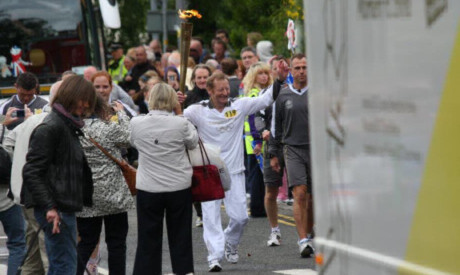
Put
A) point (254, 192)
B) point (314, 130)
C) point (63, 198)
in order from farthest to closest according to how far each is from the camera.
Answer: point (254, 192) < point (63, 198) < point (314, 130)

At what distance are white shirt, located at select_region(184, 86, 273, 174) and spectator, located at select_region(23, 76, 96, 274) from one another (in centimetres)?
324

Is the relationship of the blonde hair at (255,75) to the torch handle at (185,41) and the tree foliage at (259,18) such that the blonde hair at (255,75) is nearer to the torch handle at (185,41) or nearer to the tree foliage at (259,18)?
the torch handle at (185,41)

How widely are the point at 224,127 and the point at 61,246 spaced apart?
3660 millimetres

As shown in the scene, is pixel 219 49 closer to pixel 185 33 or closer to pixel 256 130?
pixel 256 130

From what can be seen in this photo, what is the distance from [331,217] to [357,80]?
2.01 ft

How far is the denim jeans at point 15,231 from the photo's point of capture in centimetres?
930

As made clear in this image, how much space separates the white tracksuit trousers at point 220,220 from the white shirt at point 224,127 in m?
0.17

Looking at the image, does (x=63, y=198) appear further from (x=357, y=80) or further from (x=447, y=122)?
(x=447, y=122)

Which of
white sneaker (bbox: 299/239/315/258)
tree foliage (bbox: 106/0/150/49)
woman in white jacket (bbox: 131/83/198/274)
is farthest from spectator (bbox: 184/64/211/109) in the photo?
tree foliage (bbox: 106/0/150/49)

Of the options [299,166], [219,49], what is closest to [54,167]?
[299,166]

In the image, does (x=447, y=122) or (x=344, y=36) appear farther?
(x=344, y=36)

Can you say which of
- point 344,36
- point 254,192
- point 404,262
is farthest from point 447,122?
point 254,192

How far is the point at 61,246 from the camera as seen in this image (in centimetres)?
738

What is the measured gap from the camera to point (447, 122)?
360 cm
